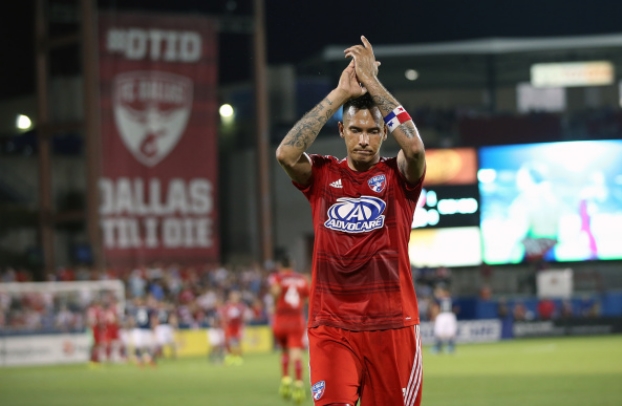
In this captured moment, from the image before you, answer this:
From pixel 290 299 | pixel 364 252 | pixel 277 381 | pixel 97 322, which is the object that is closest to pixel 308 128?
pixel 364 252

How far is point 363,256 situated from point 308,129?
82cm

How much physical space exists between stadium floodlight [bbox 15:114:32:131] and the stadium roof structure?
49.8ft

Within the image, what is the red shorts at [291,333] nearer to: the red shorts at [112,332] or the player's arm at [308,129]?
the player's arm at [308,129]

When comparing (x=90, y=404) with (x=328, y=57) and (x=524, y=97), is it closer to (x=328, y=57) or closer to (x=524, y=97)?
(x=328, y=57)

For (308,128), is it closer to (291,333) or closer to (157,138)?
(291,333)

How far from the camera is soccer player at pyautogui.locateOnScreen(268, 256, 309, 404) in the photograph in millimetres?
16750

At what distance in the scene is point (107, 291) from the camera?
34.2 meters

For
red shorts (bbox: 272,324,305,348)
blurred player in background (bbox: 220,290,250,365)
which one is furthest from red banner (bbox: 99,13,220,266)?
red shorts (bbox: 272,324,305,348)

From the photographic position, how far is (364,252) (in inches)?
231

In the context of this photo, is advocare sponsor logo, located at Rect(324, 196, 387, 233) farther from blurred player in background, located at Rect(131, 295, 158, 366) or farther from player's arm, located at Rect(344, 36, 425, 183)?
blurred player in background, located at Rect(131, 295, 158, 366)

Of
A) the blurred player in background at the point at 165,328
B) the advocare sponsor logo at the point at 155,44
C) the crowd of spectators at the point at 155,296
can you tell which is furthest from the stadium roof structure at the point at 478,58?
the blurred player in background at the point at 165,328

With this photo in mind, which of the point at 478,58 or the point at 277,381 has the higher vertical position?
the point at 478,58

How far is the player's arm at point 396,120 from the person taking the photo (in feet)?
19.0

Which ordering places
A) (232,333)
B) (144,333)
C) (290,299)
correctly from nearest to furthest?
1. (290,299)
2. (144,333)
3. (232,333)
